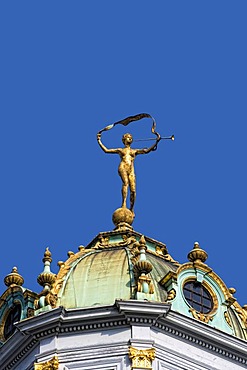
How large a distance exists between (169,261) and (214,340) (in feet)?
15.2

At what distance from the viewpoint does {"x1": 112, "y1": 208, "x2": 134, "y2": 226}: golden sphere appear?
61.4 m

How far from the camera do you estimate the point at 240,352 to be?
56812 mm

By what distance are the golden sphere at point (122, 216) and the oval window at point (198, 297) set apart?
462cm

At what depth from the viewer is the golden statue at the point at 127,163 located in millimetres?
61938

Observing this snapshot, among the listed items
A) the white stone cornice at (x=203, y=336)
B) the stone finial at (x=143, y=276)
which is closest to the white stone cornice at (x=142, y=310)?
the white stone cornice at (x=203, y=336)

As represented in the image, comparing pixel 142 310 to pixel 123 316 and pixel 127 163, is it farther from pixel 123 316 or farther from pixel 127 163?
pixel 127 163

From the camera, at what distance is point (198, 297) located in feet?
189

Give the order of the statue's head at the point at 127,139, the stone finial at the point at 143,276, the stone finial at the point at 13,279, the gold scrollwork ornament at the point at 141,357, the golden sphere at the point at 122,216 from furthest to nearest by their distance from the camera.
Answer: the statue's head at the point at 127,139, the golden sphere at the point at 122,216, the stone finial at the point at 13,279, the stone finial at the point at 143,276, the gold scrollwork ornament at the point at 141,357

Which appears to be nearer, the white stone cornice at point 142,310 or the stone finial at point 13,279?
the white stone cornice at point 142,310

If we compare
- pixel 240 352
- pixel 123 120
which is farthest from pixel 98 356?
pixel 123 120

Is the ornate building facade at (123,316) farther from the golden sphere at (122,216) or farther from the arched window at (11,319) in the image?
the golden sphere at (122,216)

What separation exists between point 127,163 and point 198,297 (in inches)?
271

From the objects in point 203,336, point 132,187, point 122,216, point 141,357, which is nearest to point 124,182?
point 132,187

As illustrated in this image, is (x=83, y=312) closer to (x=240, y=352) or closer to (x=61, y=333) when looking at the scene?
(x=61, y=333)
